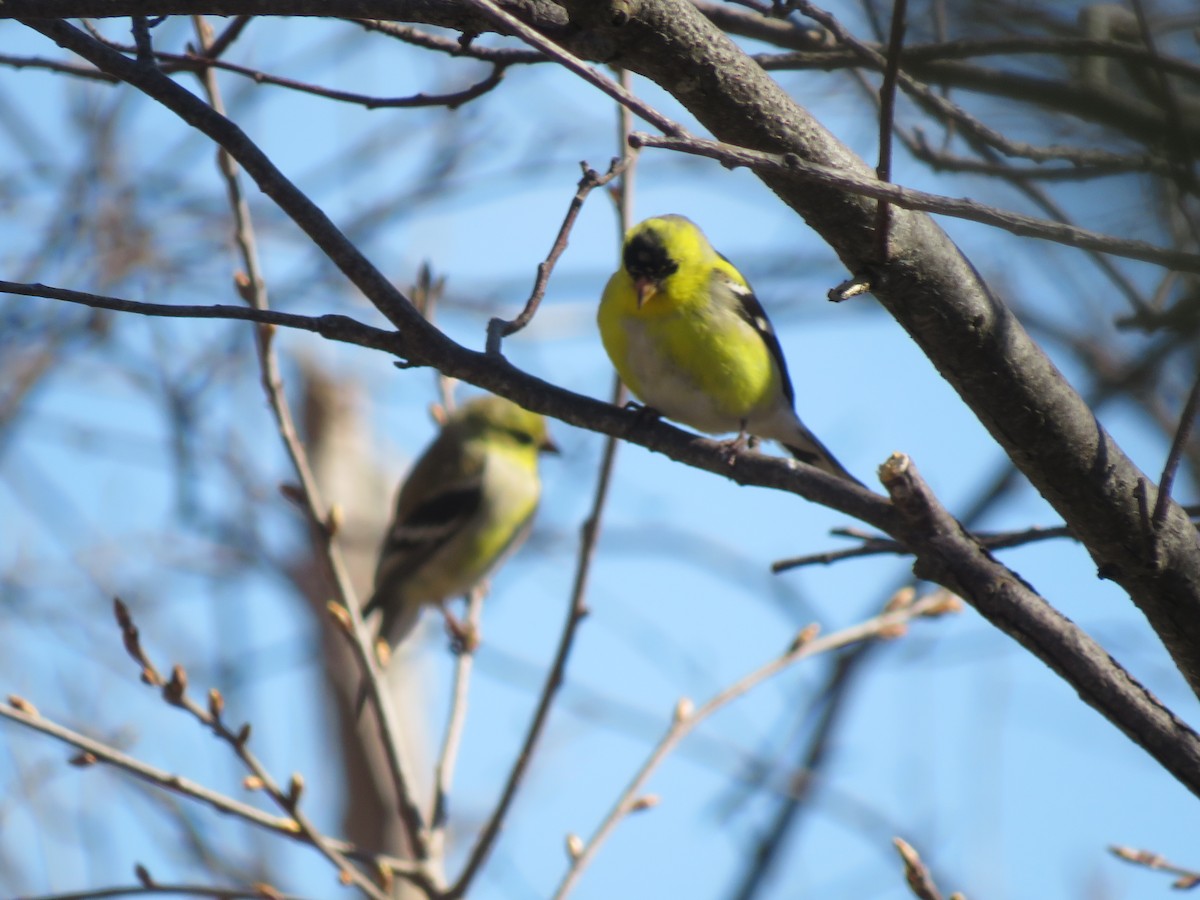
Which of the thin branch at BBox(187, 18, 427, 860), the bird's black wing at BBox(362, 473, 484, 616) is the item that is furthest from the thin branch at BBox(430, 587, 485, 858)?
the bird's black wing at BBox(362, 473, 484, 616)

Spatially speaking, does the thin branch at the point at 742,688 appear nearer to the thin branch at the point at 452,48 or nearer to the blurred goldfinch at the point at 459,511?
the thin branch at the point at 452,48

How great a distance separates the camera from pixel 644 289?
152 inches

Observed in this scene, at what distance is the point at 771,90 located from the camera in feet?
5.68

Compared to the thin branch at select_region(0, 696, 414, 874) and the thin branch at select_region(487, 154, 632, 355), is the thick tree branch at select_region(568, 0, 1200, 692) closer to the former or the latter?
the thin branch at select_region(487, 154, 632, 355)

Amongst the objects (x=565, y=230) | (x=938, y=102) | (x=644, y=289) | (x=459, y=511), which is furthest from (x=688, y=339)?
(x=459, y=511)

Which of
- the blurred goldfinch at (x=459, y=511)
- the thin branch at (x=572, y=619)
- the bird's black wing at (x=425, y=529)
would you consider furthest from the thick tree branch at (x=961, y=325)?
the bird's black wing at (x=425, y=529)

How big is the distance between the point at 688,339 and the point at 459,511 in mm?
3358

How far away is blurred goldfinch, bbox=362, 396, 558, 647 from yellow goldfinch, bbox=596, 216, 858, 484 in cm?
278

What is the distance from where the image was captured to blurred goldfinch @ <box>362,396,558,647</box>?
22.4ft

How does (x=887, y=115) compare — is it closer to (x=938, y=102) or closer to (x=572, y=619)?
(x=938, y=102)

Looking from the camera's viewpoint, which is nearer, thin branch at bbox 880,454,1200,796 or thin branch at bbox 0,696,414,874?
thin branch at bbox 880,454,1200,796

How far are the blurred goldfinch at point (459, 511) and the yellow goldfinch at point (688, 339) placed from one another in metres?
2.78

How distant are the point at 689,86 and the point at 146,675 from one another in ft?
6.66

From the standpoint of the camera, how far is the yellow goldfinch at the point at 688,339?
3.84 meters
